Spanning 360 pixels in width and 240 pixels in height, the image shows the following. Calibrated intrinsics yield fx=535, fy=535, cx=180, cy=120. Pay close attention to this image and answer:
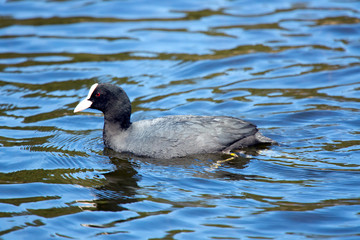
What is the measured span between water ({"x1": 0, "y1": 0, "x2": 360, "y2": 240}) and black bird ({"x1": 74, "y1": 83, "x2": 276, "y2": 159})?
0.54 ft

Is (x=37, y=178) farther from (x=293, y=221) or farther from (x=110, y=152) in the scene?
(x=293, y=221)

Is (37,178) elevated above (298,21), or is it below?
below

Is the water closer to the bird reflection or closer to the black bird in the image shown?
the bird reflection

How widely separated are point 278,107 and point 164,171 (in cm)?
274

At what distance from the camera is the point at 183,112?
28.5 feet

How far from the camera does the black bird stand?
698cm

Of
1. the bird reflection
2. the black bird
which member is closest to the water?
the bird reflection

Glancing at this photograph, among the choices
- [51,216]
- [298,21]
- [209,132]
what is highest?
[298,21]

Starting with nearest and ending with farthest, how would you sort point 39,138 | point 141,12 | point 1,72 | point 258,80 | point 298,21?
point 39,138, point 258,80, point 1,72, point 298,21, point 141,12

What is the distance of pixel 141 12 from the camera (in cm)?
1347

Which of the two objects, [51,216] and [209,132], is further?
[209,132]

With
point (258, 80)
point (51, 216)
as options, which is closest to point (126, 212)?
point (51, 216)

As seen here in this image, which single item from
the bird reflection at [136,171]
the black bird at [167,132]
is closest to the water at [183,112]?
the bird reflection at [136,171]

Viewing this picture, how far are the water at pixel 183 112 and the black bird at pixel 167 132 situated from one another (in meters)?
0.16
